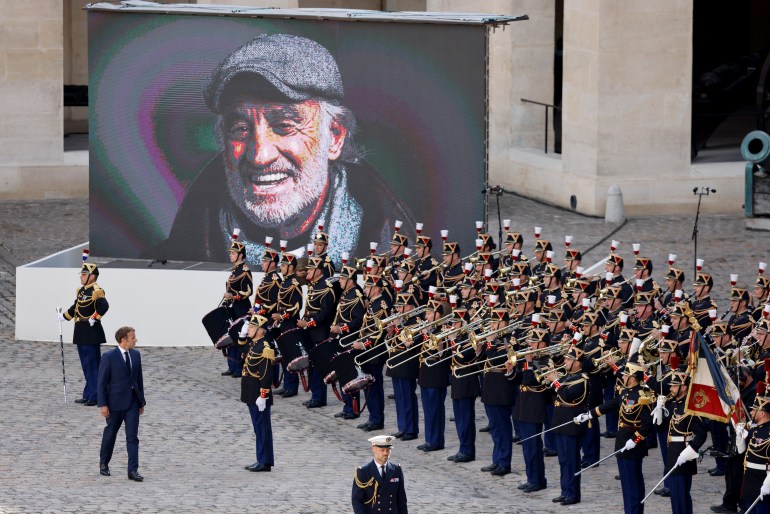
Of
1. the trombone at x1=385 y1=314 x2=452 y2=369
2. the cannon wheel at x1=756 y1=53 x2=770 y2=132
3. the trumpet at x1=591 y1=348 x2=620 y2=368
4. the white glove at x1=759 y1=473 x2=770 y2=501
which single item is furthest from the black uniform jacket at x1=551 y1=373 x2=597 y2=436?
the cannon wheel at x1=756 y1=53 x2=770 y2=132

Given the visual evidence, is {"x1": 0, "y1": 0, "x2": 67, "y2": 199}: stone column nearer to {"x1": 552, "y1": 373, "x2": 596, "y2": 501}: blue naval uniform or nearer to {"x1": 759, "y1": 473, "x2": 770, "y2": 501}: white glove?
{"x1": 552, "y1": 373, "x2": 596, "y2": 501}: blue naval uniform

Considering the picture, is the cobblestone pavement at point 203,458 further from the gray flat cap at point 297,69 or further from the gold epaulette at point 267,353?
the gray flat cap at point 297,69

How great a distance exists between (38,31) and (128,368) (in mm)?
16686

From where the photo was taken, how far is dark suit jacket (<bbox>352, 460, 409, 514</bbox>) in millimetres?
15227

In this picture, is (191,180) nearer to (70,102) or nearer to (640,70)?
(640,70)

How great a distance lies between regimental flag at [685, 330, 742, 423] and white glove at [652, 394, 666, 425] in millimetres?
296

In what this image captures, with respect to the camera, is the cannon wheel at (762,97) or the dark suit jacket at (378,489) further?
the cannon wheel at (762,97)

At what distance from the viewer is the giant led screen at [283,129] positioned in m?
24.6

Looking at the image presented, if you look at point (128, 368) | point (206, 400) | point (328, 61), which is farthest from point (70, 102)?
point (128, 368)

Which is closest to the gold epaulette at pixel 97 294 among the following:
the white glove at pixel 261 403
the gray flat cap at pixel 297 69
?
the white glove at pixel 261 403

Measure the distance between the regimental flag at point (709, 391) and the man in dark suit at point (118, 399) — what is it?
536 centimetres

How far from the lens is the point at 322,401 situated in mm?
22281

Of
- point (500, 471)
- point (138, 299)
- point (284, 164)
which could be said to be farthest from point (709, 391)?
point (138, 299)

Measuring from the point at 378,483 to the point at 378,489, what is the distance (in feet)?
0.16
